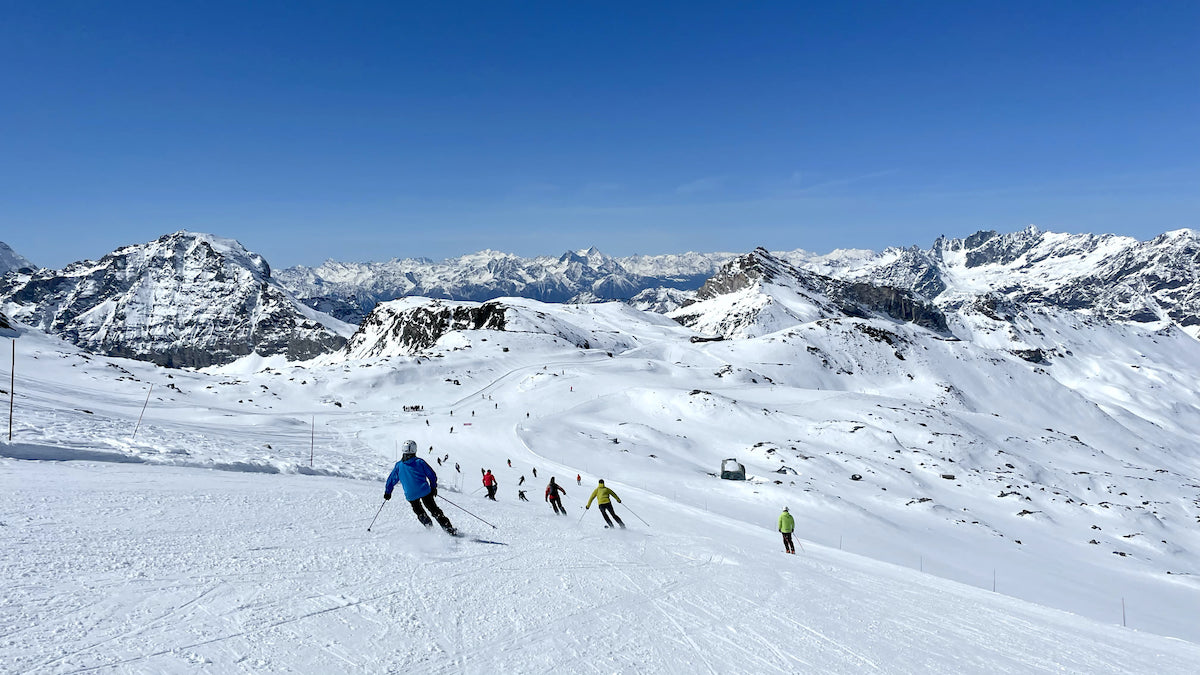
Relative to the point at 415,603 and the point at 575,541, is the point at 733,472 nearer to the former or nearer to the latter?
the point at 575,541

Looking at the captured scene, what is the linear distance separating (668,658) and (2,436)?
18499 millimetres

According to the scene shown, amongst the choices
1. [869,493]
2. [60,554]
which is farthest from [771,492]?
[60,554]

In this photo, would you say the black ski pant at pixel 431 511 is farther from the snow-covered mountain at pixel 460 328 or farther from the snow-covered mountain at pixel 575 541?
the snow-covered mountain at pixel 460 328

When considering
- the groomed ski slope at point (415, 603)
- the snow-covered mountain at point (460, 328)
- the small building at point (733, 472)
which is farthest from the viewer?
the snow-covered mountain at point (460, 328)

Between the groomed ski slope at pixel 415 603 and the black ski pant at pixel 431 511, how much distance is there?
28 cm

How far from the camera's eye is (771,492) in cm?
3609

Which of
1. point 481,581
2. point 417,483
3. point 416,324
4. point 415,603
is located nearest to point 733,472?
point 417,483

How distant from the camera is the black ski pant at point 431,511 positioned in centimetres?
1254

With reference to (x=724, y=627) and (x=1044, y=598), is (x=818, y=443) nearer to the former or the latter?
(x=1044, y=598)

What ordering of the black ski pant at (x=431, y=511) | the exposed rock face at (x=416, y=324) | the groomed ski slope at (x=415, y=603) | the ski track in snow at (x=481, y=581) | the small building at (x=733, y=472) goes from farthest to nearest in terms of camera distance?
the exposed rock face at (x=416, y=324)
the small building at (x=733, y=472)
the black ski pant at (x=431, y=511)
the ski track in snow at (x=481, y=581)
the groomed ski slope at (x=415, y=603)

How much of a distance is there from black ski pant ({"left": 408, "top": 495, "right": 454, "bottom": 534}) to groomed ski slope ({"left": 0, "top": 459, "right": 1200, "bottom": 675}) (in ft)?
0.92

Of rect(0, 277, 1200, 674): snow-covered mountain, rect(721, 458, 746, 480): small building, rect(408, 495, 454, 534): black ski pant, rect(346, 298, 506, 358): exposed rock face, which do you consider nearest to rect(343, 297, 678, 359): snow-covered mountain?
rect(346, 298, 506, 358): exposed rock face

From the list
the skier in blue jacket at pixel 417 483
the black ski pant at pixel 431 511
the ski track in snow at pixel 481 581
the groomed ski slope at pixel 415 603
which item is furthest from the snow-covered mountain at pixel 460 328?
the groomed ski slope at pixel 415 603

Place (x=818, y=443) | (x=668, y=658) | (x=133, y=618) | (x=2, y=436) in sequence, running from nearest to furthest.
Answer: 1. (x=133, y=618)
2. (x=668, y=658)
3. (x=2, y=436)
4. (x=818, y=443)
